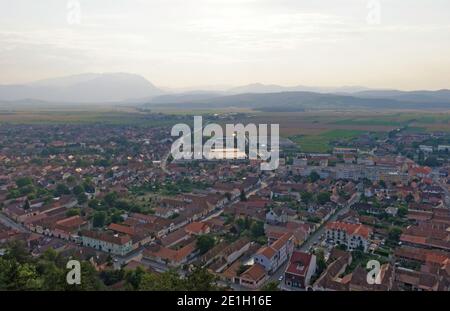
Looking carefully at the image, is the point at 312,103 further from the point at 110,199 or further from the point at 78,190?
the point at 110,199

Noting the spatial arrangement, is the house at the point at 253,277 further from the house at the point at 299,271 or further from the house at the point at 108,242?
the house at the point at 108,242

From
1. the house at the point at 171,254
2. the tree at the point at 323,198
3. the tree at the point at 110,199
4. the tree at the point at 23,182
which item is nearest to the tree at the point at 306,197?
the tree at the point at 323,198

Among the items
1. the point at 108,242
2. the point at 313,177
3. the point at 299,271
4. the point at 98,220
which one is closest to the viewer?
the point at 299,271

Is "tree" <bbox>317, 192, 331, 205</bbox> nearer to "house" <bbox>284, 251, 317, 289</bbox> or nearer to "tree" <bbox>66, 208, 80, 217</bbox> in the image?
"house" <bbox>284, 251, 317, 289</bbox>

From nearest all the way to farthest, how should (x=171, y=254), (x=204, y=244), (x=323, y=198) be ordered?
1. (x=171, y=254)
2. (x=204, y=244)
3. (x=323, y=198)

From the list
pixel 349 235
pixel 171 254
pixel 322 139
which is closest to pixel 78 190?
pixel 171 254
